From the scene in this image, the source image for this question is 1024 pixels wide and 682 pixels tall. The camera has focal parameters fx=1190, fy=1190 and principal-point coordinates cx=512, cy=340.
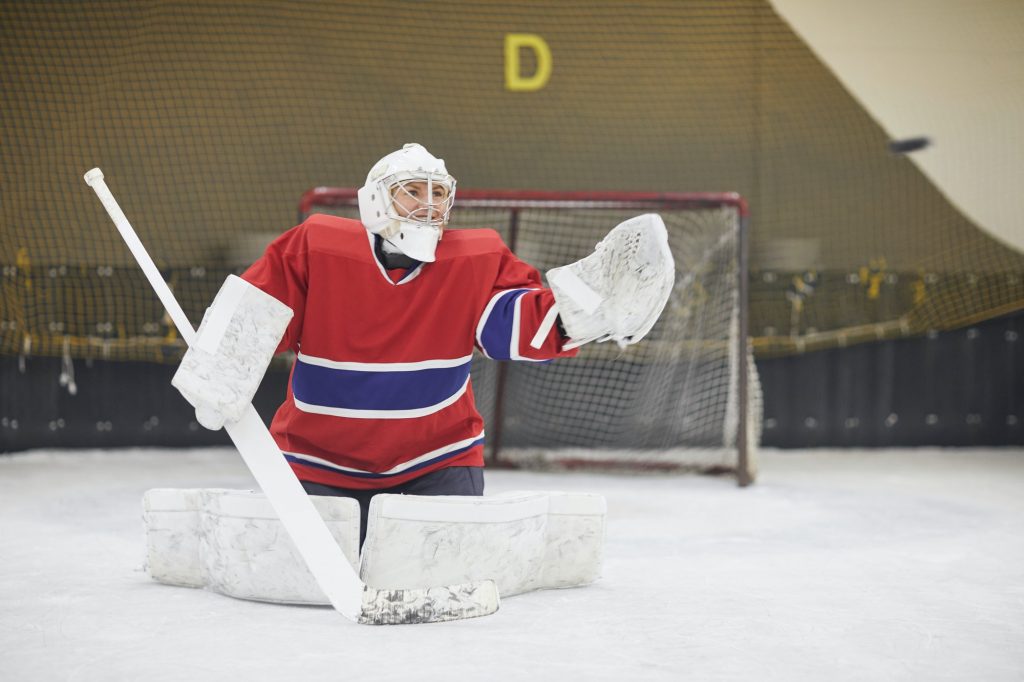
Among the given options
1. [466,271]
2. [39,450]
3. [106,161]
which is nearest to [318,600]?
[466,271]

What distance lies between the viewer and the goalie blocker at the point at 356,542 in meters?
2.26

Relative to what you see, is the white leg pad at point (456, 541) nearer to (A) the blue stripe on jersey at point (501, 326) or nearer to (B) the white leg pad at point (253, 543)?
(B) the white leg pad at point (253, 543)

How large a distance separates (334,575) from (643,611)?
0.62m

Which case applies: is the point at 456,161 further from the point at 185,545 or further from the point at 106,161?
the point at 185,545

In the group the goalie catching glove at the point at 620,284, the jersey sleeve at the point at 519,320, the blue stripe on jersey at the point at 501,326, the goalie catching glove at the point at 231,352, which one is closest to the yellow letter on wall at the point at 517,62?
the jersey sleeve at the point at 519,320

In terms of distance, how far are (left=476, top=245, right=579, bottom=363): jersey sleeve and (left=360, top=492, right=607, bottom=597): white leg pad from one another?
0.30 m

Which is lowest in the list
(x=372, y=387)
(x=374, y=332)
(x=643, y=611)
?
(x=643, y=611)

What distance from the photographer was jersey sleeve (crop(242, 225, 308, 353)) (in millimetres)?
2418

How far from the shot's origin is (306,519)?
2223 mm

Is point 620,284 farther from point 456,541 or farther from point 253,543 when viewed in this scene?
point 253,543

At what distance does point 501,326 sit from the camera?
2.42m

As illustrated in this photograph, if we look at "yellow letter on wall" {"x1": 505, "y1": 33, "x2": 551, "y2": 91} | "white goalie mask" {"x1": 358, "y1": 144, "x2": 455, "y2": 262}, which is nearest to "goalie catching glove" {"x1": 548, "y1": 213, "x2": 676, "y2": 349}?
"white goalie mask" {"x1": 358, "y1": 144, "x2": 455, "y2": 262}

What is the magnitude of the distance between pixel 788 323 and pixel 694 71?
5.43ft

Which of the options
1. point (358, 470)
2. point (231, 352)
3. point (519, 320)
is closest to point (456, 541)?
point (358, 470)
